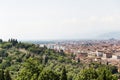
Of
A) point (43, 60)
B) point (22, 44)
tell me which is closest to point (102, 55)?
point (22, 44)

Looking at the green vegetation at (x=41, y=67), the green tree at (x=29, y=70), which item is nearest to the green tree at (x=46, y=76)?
the green vegetation at (x=41, y=67)

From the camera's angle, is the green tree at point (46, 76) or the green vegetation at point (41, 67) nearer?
the green tree at point (46, 76)

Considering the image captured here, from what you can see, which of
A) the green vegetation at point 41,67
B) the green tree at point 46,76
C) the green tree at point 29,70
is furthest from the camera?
the green vegetation at point 41,67

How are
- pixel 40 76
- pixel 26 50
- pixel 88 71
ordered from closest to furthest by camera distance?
pixel 40 76 → pixel 88 71 → pixel 26 50

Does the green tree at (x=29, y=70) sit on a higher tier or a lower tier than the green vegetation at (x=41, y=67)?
higher

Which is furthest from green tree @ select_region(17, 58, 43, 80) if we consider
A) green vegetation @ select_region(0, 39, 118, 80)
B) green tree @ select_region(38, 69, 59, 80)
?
green tree @ select_region(38, 69, 59, 80)

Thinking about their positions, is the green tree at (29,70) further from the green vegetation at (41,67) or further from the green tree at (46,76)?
the green tree at (46,76)

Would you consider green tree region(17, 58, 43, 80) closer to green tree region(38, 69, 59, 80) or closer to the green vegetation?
the green vegetation

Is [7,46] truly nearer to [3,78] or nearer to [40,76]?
[3,78]
